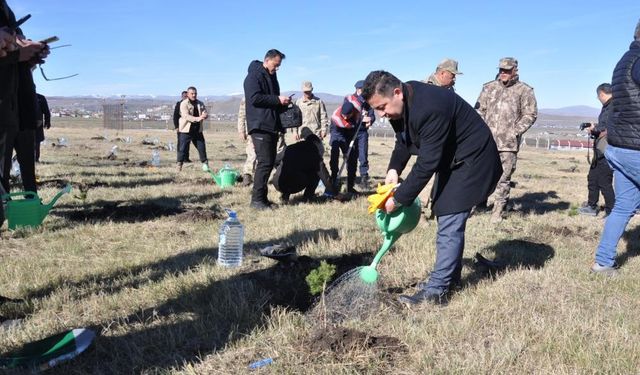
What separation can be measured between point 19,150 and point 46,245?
6.11ft

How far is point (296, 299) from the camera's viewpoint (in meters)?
4.01

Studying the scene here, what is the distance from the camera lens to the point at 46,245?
17.7 ft

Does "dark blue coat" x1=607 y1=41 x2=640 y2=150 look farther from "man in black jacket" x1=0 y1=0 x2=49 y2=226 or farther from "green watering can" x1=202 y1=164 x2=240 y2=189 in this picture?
"green watering can" x1=202 y1=164 x2=240 y2=189

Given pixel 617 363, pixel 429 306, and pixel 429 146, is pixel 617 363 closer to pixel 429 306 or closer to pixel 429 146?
pixel 429 306

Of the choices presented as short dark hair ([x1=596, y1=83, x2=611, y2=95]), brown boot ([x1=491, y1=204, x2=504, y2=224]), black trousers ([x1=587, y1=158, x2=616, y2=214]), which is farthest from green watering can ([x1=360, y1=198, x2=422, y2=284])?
black trousers ([x1=587, y1=158, x2=616, y2=214])

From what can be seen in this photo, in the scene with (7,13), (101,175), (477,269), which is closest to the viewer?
(7,13)

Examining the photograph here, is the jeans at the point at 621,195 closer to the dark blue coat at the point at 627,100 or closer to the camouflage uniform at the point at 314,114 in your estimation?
the dark blue coat at the point at 627,100

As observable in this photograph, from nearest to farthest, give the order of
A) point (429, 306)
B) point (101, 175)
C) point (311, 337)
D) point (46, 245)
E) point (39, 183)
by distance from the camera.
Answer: point (311, 337)
point (429, 306)
point (46, 245)
point (39, 183)
point (101, 175)

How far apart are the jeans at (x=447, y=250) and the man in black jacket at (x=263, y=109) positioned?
3.83 m

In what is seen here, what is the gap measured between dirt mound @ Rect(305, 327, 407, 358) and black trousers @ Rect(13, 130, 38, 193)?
5.13 m

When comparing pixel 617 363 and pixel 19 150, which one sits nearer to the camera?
pixel 617 363

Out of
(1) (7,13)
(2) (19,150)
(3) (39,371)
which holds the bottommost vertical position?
(3) (39,371)

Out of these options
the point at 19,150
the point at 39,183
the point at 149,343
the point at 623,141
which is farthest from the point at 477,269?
the point at 39,183

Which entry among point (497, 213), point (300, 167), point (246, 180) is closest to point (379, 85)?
point (497, 213)
